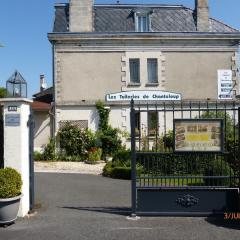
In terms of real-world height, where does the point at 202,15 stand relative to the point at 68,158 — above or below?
above

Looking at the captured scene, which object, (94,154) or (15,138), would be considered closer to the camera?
(15,138)

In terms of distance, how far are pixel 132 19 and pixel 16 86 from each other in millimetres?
16841

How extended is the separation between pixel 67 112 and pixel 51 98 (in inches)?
93.1

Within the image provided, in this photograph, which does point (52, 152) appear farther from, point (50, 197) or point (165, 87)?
point (50, 197)

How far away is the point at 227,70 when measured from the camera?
23.2m

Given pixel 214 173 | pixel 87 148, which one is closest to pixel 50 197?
pixel 214 173

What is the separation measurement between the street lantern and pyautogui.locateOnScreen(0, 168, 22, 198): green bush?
5.19 ft

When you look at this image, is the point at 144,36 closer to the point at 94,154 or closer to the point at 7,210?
the point at 94,154

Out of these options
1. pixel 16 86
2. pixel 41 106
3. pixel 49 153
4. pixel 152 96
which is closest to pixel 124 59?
pixel 152 96

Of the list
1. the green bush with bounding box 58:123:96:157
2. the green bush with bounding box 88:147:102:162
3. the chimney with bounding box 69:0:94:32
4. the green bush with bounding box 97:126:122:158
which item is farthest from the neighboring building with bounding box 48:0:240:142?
the green bush with bounding box 88:147:102:162

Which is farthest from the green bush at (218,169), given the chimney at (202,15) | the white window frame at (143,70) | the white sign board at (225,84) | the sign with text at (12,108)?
the chimney at (202,15)

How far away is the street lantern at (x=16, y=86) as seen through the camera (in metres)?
8.46

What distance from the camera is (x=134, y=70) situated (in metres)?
23.0

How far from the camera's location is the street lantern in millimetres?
8461
